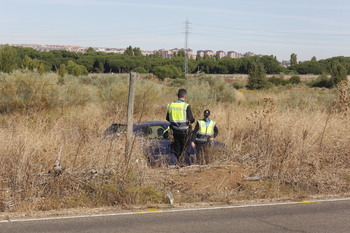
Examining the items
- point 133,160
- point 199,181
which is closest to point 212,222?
point 199,181

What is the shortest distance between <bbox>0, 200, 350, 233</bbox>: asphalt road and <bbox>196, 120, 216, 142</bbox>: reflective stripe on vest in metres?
3.05

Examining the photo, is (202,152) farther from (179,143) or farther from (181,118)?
(181,118)

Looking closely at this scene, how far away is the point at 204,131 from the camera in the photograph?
11.8 m

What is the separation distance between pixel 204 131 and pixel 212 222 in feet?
13.4

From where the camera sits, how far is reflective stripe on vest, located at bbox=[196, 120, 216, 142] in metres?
11.7

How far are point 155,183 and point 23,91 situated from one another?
47.1 feet

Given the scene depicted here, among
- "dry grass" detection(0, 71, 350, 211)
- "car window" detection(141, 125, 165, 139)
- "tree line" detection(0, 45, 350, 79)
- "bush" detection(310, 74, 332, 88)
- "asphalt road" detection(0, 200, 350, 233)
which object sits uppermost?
"tree line" detection(0, 45, 350, 79)

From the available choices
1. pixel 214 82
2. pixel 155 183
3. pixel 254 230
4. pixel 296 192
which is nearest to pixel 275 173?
pixel 296 192

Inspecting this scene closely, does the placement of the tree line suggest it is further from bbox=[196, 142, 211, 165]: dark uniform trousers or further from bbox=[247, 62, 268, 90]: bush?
bbox=[196, 142, 211, 165]: dark uniform trousers

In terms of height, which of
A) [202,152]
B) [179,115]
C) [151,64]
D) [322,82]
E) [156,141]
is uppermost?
[151,64]

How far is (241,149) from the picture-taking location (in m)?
12.3

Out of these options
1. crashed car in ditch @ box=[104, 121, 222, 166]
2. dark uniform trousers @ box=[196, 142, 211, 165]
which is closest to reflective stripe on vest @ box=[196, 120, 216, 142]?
dark uniform trousers @ box=[196, 142, 211, 165]

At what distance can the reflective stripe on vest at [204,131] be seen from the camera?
38.5 ft

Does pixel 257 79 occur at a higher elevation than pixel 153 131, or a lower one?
higher
